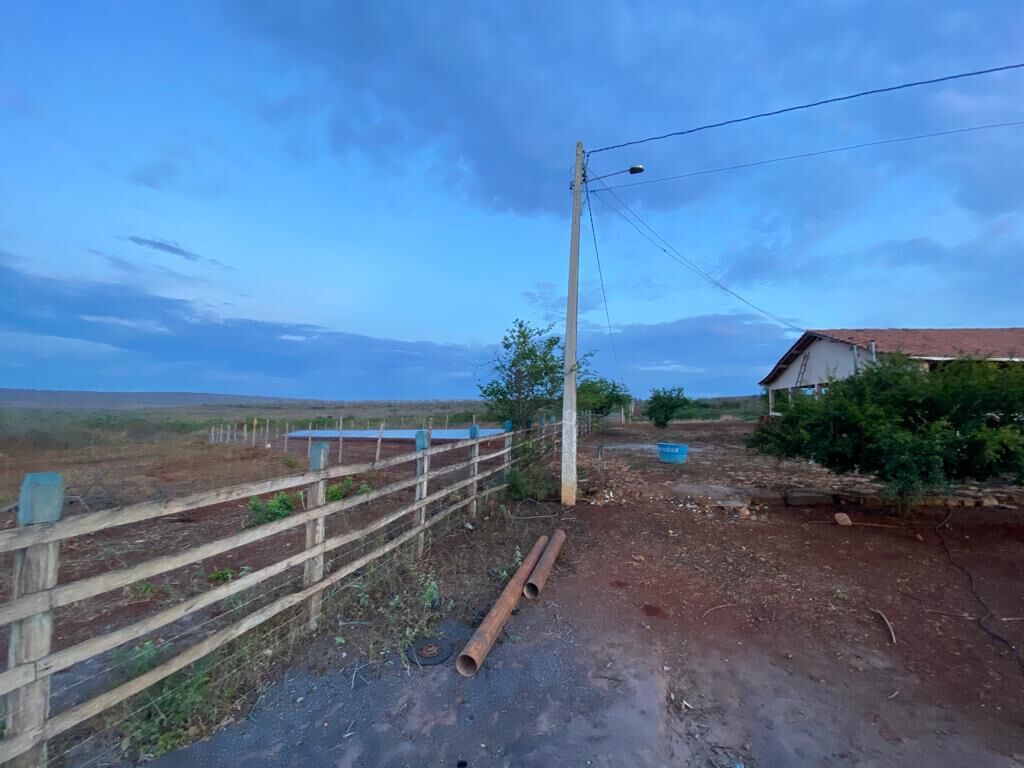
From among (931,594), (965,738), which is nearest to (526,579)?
(965,738)

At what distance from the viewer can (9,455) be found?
20562 mm

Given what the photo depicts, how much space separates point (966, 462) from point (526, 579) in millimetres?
5824

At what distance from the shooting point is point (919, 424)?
6734 mm

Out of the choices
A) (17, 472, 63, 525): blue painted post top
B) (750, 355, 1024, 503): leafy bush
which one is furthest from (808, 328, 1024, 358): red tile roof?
(17, 472, 63, 525): blue painted post top

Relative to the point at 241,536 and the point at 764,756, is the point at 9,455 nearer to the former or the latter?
the point at 241,536

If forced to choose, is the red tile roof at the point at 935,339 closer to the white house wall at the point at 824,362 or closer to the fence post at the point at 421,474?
the white house wall at the point at 824,362

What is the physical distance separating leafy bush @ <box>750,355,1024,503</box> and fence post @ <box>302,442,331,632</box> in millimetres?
6514

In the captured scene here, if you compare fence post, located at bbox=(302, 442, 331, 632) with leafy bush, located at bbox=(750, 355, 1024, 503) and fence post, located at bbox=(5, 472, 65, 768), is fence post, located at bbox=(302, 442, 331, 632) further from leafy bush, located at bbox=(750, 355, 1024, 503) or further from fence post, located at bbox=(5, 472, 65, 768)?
leafy bush, located at bbox=(750, 355, 1024, 503)

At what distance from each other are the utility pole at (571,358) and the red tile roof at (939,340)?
10.7m

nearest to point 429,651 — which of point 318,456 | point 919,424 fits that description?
point 318,456

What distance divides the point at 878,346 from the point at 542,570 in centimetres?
1418

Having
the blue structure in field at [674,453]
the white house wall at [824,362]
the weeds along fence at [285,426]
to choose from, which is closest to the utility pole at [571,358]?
the blue structure in field at [674,453]

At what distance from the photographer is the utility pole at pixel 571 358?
26.3 ft

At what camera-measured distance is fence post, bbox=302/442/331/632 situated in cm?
368
